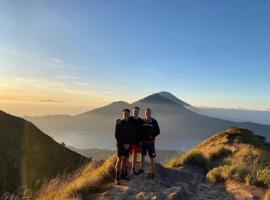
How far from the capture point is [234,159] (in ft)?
65.6

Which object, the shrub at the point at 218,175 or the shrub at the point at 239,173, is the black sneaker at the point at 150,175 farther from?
the shrub at the point at 239,173

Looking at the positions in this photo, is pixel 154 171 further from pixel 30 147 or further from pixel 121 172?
pixel 30 147

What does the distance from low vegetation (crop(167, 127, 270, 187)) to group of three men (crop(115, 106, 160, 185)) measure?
3322 mm

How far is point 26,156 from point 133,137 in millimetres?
61821

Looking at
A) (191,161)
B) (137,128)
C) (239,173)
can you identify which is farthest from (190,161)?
(137,128)

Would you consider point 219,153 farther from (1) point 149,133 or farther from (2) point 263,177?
(1) point 149,133

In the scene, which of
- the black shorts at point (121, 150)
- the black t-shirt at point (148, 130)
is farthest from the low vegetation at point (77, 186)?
the black t-shirt at point (148, 130)

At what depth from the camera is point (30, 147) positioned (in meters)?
74.9

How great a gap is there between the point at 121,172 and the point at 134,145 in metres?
1.19

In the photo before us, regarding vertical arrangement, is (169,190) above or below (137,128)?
below

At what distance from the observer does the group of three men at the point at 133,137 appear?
45.7ft

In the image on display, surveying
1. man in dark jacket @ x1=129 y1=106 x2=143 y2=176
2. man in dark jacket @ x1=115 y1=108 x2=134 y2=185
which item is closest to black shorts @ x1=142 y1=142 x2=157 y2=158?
man in dark jacket @ x1=129 y1=106 x2=143 y2=176

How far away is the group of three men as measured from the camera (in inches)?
549

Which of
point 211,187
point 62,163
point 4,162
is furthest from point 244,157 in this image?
point 62,163
